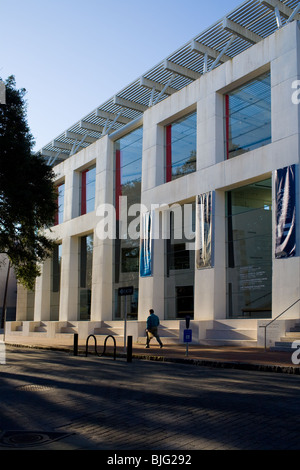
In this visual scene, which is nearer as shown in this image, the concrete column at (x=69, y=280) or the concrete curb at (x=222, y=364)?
the concrete curb at (x=222, y=364)

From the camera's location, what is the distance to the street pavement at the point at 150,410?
5.65 metres

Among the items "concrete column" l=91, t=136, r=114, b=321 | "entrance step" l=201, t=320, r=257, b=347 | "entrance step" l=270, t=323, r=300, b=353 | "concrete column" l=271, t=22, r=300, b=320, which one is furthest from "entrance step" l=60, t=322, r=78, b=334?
"entrance step" l=270, t=323, r=300, b=353

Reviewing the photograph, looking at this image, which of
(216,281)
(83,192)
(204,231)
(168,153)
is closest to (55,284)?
(83,192)

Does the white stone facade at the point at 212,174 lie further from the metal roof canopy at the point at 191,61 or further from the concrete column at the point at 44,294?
the concrete column at the point at 44,294

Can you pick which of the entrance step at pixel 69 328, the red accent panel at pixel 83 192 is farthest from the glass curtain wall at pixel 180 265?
the red accent panel at pixel 83 192

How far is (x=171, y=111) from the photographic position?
27016mm

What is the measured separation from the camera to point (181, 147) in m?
26.8

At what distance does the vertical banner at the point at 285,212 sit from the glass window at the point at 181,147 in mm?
6592

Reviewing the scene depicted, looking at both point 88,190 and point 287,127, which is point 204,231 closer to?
point 287,127

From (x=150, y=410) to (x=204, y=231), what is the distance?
16.7 m

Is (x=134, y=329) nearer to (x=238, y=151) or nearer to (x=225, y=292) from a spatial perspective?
(x=225, y=292)

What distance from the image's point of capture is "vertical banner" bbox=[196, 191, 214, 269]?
76.5 feet

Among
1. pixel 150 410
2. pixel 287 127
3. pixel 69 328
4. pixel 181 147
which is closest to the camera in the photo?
pixel 150 410

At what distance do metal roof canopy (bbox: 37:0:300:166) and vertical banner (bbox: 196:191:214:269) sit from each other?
6737 mm
